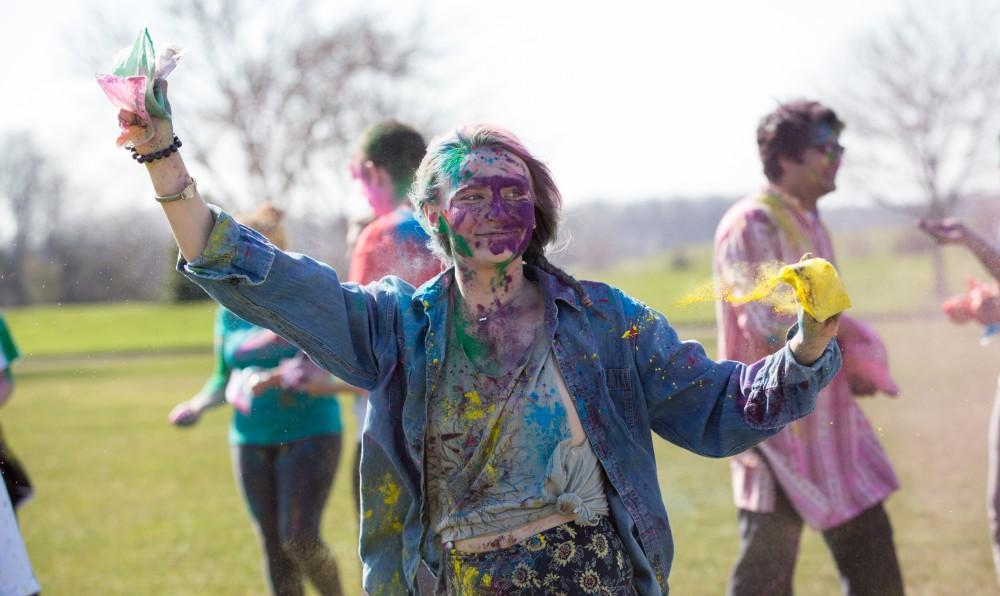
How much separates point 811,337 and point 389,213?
6.04 ft

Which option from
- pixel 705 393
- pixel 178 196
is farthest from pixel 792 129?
pixel 178 196

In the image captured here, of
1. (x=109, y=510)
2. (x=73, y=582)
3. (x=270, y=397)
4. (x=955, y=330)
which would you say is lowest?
(x=109, y=510)

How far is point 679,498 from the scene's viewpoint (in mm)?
6992

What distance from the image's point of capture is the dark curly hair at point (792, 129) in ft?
12.3

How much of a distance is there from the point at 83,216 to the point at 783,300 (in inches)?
183

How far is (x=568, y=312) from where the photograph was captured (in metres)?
2.39

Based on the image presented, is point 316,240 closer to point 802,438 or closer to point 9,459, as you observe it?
point 9,459

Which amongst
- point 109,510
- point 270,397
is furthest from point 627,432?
point 109,510

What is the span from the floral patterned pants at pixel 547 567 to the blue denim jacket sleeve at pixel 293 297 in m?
0.45

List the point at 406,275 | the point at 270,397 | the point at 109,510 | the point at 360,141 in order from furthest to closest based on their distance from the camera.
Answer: the point at 109,510
the point at 270,397
the point at 360,141
the point at 406,275

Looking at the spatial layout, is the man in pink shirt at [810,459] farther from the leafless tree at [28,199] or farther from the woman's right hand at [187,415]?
the leafless tree at [28,199]

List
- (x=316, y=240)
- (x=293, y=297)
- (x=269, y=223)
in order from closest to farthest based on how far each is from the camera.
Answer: (x=293, y=297) → (x=269, y=223) → (x=316, y=240)

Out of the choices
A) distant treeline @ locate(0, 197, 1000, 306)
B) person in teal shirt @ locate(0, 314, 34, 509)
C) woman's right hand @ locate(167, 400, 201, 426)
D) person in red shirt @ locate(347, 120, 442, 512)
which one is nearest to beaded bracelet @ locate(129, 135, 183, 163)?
distant treeline @ locate(0, 197, 1000, 306)

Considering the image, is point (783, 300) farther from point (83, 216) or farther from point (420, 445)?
point (83, 216)
